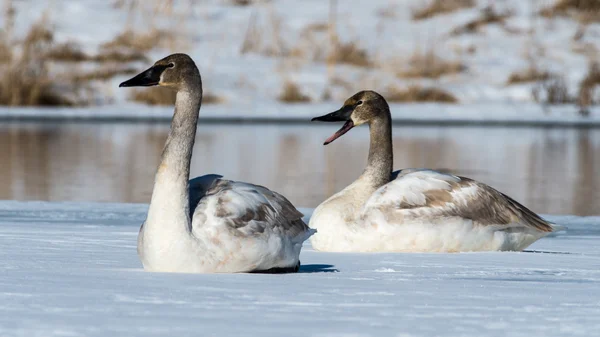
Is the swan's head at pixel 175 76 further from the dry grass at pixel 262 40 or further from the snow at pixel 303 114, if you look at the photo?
the dry grass at pixel 262 40

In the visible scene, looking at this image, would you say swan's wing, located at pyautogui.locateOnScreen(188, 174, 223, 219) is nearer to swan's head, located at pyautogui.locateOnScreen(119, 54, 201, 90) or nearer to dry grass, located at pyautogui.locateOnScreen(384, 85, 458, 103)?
swan's head, located at pyautogui.locateOnScreen(119, 54, 201, 90)

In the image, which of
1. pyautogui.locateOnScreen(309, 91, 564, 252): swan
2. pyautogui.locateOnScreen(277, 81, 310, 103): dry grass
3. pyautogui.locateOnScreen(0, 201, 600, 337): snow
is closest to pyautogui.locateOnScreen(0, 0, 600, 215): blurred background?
pyautogui.locateOnScreen(277, 81, 310, 103): dry grass

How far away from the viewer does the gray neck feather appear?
784cm

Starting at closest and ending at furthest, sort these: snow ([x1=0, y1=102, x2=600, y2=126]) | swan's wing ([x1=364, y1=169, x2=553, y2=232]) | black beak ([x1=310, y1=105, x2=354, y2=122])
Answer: swan's wing ([x1=364, y1=169, x2=553, y2=232]) < black beak ([x1=310, y1=105, x2=354, y2=122]) < snow ([x1=0, y1=102, x2=600, y2=126])

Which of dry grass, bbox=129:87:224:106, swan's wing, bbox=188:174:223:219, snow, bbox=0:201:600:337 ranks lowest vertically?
dry grass, bbox=129:87:224:106

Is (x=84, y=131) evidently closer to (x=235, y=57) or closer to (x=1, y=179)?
(x=235, y=57)

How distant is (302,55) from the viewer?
24.9 metres

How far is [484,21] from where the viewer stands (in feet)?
91.2

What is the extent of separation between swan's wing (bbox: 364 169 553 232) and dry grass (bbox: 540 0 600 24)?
20.9 metres

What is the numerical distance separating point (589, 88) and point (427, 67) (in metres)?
3.18

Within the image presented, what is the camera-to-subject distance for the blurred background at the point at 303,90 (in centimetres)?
1384

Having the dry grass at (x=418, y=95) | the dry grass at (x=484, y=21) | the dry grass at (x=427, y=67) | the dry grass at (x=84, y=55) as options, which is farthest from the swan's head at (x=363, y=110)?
the dry grass at (x=484, y=21)

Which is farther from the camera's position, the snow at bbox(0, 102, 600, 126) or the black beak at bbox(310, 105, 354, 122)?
the snow at bbox(0, 102, 600, 126)

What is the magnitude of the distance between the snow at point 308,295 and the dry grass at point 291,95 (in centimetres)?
1555
